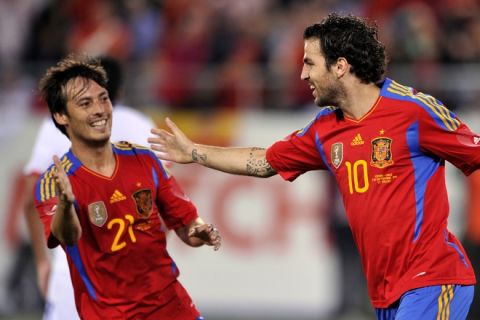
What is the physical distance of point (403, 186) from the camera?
20.0ft

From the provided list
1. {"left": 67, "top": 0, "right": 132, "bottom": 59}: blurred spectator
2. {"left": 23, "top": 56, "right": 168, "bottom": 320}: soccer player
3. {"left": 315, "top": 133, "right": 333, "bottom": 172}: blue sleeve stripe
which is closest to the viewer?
{"left": 315, "top": 133, "right": 333, "bottom": 172}: blue sleeve stripe

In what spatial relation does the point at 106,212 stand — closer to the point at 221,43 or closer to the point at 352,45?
the point at 352,45

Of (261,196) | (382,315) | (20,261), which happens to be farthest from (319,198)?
(382,315)

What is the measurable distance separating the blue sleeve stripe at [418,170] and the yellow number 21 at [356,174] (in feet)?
0.88

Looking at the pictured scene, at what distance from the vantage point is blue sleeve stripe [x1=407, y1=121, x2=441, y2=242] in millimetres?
6070

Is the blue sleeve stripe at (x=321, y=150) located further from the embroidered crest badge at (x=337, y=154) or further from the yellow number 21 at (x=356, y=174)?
the yellow number 21 at (x=356, y=174)

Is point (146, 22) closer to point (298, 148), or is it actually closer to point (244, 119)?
point (244, 119)

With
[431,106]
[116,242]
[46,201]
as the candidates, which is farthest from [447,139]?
[46,201]

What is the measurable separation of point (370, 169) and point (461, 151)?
502 mm

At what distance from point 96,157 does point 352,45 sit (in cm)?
156

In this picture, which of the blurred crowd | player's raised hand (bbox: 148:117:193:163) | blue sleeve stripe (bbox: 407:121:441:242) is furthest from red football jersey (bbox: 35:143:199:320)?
the blurred crowd

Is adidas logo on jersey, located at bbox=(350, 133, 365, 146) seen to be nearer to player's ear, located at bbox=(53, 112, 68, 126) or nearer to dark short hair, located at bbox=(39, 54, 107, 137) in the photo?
dark short hair, located at bbox=(39, 54, 107, 137)

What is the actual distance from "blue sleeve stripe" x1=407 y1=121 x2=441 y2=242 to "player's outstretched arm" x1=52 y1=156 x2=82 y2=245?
72.0 inches

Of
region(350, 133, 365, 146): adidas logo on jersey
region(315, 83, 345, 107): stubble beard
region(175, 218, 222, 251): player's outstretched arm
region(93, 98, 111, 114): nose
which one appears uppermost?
region(93, 98, 111, 114): nose
